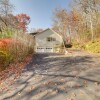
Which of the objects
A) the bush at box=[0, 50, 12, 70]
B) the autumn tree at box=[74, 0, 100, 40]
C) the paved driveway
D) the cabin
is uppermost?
the autumn tree at box=[74, 0, 100, 40]

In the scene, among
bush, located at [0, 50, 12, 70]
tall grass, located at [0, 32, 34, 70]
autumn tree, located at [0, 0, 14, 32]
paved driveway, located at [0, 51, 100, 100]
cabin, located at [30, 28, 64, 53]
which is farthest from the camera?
cabin, located at [30, 28, 64, 53]

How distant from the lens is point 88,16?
3134cm

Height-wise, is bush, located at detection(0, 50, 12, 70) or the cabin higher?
the cabin

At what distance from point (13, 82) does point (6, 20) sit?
18363 mm

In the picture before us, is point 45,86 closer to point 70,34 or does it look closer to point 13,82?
point 13,82

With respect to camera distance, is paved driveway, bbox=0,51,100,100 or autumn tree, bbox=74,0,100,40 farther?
autumn tree, bbox=74,0,100,40

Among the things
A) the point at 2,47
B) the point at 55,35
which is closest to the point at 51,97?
the point at 2,47

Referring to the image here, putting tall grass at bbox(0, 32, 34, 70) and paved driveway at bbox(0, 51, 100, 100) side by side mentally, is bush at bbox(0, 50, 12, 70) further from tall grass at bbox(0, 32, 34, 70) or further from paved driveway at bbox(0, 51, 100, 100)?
paved driveway at bbox(0, 51, 100, 100)

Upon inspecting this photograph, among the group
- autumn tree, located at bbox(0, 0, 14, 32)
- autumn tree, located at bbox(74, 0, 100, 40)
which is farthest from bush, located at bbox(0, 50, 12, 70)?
autumn tree, located at bbox(74, 0, 100, 40)

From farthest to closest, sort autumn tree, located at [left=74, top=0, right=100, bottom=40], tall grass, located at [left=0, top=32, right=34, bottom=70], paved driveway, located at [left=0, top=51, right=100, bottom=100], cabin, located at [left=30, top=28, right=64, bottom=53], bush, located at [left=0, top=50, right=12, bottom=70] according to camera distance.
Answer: cabin, located at [left=30, top=28, right=64, bottom=53], autumn tree, located at [left=74, top=0, right=100, bottom=40], tall grass, located at [left=0, top=32, right=34, bottom=70], bush, located at [left=0, top=50, right=12, bottom=70], paved driveway, located at [left=0, top=51, right=100, bottom=100]

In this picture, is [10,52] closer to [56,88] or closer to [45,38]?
[56,88]

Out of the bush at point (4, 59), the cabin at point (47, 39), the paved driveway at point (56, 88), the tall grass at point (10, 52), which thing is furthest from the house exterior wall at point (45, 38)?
the paved driveway at point (56, 88)

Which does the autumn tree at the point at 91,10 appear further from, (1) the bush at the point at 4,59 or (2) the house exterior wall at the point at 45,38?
(1) the bush at the point at 4,59

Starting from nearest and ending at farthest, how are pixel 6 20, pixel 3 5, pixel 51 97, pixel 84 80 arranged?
pixel 51 97, pixel 84 80, pixel 3 5, pixel 6 20
